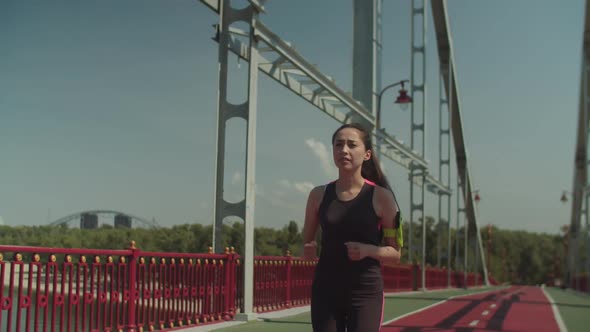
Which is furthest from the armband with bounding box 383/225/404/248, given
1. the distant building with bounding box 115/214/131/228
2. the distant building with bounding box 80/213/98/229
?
the distant building with bounding box 115/214/131/228

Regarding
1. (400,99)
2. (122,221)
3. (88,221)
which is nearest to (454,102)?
(400,99)

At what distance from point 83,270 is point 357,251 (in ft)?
17.7

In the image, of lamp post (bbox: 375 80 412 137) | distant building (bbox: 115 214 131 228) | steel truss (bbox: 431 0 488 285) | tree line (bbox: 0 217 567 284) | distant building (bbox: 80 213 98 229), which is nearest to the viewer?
lamp post (bbox: 375 80 412 137)

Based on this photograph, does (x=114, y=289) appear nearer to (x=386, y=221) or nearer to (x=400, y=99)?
(x=386, y=221)

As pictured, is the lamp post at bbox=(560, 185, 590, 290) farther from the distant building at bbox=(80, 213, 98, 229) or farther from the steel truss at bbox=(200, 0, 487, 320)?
the distant building at bbox=(80, 213, 98, 229)

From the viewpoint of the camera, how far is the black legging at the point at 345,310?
2.70 m

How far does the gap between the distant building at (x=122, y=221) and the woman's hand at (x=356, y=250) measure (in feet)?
374

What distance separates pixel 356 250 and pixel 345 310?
0.29 metres

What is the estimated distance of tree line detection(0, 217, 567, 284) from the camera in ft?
252

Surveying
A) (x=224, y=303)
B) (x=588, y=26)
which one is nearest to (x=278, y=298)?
(x=224, y=303)

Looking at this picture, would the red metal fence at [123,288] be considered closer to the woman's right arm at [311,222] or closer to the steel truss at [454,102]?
the woman's right arm at [311,222]

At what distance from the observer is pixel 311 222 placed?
9.78ft

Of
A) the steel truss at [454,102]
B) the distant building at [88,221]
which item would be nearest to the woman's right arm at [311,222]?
the steel truss at [454,102]

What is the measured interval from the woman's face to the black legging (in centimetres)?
54
